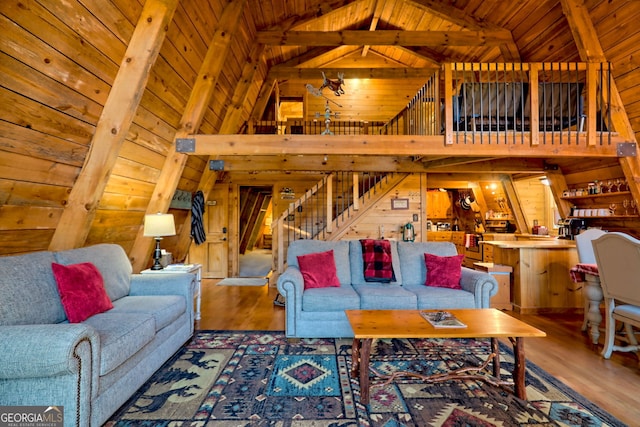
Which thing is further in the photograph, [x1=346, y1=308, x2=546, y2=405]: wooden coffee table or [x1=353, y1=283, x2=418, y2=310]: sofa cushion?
[x1=353, y1=283, x2=418, y2=310]: sofa cushion

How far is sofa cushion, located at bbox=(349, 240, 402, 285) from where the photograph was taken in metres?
3.66

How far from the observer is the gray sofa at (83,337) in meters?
1.51

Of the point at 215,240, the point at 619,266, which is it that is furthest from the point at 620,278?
the point at 215,240

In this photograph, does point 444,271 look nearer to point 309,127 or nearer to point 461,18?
point 461,18

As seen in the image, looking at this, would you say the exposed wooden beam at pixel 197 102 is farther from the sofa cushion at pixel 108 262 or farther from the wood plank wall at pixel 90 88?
the sofa cushion at pixel 108 262

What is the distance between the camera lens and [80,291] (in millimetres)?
2236

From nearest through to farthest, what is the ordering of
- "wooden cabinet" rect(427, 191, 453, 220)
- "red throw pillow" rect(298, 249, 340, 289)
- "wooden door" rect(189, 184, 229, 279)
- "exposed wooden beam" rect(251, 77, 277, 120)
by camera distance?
1. "red throw pillow" rect(298, 249, 340, 289)
2. "exposed wooden beam" rect(251, 77, 277, 120)
3. "wooden door" rect(189, 184, 229, 279)
4. "wooden cabinet" rect(427, 191, 453, 220)

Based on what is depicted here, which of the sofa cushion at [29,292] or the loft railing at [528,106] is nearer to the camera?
the sofa cushion at [29,292]

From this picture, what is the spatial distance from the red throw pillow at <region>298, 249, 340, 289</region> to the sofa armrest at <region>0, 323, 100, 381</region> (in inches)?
80.7

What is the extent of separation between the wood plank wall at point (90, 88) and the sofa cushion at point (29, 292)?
1.71 ft

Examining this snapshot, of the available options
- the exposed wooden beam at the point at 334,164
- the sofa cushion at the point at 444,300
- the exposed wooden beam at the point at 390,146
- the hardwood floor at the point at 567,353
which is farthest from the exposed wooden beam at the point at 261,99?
the sofa cushion at the point at 444,300

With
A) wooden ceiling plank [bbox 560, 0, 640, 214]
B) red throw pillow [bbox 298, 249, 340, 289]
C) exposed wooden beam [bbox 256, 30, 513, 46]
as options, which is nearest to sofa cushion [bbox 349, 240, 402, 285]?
red throw pillow [bbox 298, 249, 340, 289]

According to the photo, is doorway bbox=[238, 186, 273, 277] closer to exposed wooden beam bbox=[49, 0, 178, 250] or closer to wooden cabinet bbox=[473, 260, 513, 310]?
exposed wooden beam bbox=[49, 0, 178, 250]

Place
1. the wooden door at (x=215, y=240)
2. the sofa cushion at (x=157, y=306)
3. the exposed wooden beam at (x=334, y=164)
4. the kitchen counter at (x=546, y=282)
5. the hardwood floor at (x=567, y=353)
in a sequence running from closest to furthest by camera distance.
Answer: the hardwood floor at (x=567, y=353), the sofa cushion at (x=157, y=306), the kitchen counter at (x=546, y=282), the exposed wooden beam at (x=334, y=164), the wooden door at (x=215, y=240)
